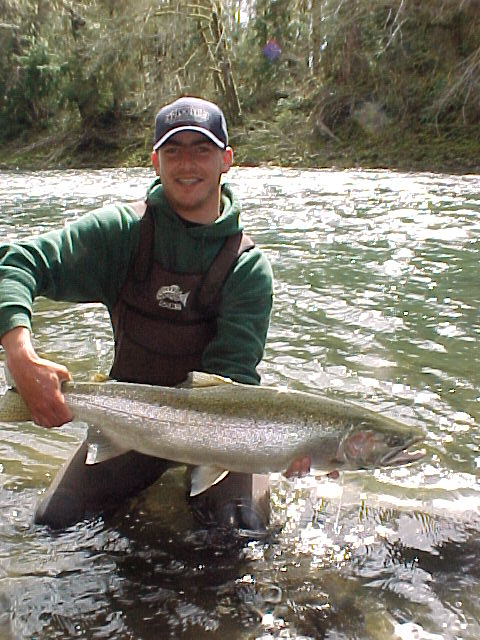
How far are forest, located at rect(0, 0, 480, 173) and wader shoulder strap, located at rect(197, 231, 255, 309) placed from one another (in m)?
17.2

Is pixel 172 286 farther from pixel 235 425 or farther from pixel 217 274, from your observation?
pixel 235 425

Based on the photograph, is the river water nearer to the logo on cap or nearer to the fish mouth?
the fish mouth

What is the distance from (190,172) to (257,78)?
102 ft

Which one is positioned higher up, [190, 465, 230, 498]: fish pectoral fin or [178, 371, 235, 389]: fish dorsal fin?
[178, 371, 235, 389]: fish dorsal fin

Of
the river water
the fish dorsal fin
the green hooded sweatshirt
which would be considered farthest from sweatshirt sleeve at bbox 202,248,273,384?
the river water

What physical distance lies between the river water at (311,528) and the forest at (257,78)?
14.4 meters

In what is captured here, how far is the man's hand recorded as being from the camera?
2.62 m

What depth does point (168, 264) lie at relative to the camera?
3.30m

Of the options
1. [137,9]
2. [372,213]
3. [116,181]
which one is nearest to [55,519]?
[372,213]

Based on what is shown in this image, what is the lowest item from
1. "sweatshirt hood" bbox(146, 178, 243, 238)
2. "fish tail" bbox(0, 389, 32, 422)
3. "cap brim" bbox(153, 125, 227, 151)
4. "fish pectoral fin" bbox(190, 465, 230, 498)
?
"fish pectoral fin" bbox(190, 465, 230, 498)

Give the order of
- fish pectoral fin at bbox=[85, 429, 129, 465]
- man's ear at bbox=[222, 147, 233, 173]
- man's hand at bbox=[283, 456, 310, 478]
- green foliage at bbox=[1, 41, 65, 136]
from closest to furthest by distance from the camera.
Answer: man's hand at bbox=[283, 456, 310, 478] → fish pectoral fin at bbox=[85, 429, 129, 465] → man's ear at bbox=[222, 147, 233, 173] → green foliage at bbox=[1, 41, 65, 136]

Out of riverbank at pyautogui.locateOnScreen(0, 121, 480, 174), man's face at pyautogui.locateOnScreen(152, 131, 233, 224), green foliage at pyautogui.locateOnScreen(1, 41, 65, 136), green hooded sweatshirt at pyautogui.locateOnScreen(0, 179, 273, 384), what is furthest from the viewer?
green foliage at pyautogui.locateOnScreen(1, 41, 65, 136)

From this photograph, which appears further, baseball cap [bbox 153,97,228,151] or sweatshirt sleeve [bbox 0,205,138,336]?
baseball cap [bbox 153,97,228,151]

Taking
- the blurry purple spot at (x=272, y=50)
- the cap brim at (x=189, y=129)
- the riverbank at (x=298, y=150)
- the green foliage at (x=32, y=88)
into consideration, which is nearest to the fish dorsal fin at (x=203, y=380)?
the cap brim at (x=189, y=129)
